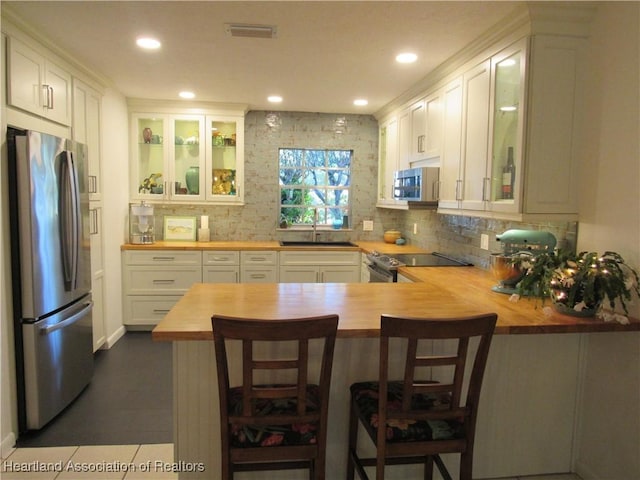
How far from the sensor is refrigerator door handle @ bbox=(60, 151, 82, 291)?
2.79 meters

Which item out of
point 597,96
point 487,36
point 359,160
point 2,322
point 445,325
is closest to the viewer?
point 445,325

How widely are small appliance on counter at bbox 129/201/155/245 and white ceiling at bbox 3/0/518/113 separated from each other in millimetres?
1255

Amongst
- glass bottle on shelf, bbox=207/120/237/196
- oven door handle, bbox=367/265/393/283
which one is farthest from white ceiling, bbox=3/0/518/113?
oven door handle, bbox=367/265/393/283

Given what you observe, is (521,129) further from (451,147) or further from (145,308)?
(145,308)

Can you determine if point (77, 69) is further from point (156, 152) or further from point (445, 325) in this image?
point (445, 325)

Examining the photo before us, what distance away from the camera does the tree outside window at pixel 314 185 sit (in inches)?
211

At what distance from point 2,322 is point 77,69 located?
2.00m

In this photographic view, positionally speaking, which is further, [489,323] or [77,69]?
[77,69]

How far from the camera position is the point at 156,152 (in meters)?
4.95

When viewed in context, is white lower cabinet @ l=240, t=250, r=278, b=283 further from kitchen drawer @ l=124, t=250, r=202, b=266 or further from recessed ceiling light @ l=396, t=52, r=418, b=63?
recessed ceiling light @ l=396, t=52, r=418, b=63

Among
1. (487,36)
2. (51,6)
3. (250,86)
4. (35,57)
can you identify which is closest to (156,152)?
(250,86)

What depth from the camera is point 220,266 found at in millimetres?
4734

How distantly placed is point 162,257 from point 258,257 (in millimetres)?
996

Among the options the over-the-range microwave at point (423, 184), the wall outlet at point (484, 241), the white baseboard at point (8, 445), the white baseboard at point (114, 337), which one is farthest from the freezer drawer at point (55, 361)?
the wall outlet at point (484, 241)
